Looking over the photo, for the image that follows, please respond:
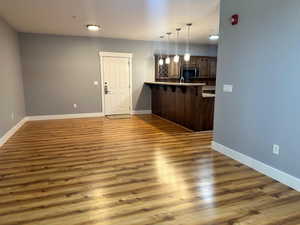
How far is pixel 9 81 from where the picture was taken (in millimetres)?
4910

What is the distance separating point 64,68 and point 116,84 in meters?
1.68

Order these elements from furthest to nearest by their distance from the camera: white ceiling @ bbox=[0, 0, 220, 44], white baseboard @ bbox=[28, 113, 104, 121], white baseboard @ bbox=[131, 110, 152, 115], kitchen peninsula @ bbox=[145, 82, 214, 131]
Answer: white baseboard @ bbox=[131, 110, 152, 115]
white baseboard @ bbox=[28, 113, 104, 121]
kitchen peninsula @ bbox=[145, 82, 214, 131]
white ceiling @ bbox=[0, 0, 220, 44]

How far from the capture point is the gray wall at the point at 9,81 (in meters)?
4.39

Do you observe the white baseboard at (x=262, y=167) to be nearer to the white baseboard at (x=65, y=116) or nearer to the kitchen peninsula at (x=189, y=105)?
the kitchen peninsula at (x=189, y=105)

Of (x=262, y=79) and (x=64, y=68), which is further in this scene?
(x=64, y=68)

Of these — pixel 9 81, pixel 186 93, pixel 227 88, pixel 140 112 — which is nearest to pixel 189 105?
pixel 186 93

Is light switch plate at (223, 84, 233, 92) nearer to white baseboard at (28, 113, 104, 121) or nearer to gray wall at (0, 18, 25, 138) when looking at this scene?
gray wall at (0, 18, 25, 138)

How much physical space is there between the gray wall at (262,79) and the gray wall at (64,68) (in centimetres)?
428

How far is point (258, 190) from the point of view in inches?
97.6

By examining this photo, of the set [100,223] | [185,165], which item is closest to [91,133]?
[185,165]

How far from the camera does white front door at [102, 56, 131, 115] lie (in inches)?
279

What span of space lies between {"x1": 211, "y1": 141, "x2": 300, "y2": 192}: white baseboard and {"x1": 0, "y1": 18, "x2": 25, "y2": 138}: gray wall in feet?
13.6

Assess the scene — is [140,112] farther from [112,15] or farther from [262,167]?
[262,167]

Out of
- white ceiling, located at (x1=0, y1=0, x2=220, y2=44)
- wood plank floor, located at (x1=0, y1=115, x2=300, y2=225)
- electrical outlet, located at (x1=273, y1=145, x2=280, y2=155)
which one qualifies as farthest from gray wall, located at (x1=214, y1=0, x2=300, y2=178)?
white ceiling, located at (x1=0, y1=0, x2=220, y2=44)
